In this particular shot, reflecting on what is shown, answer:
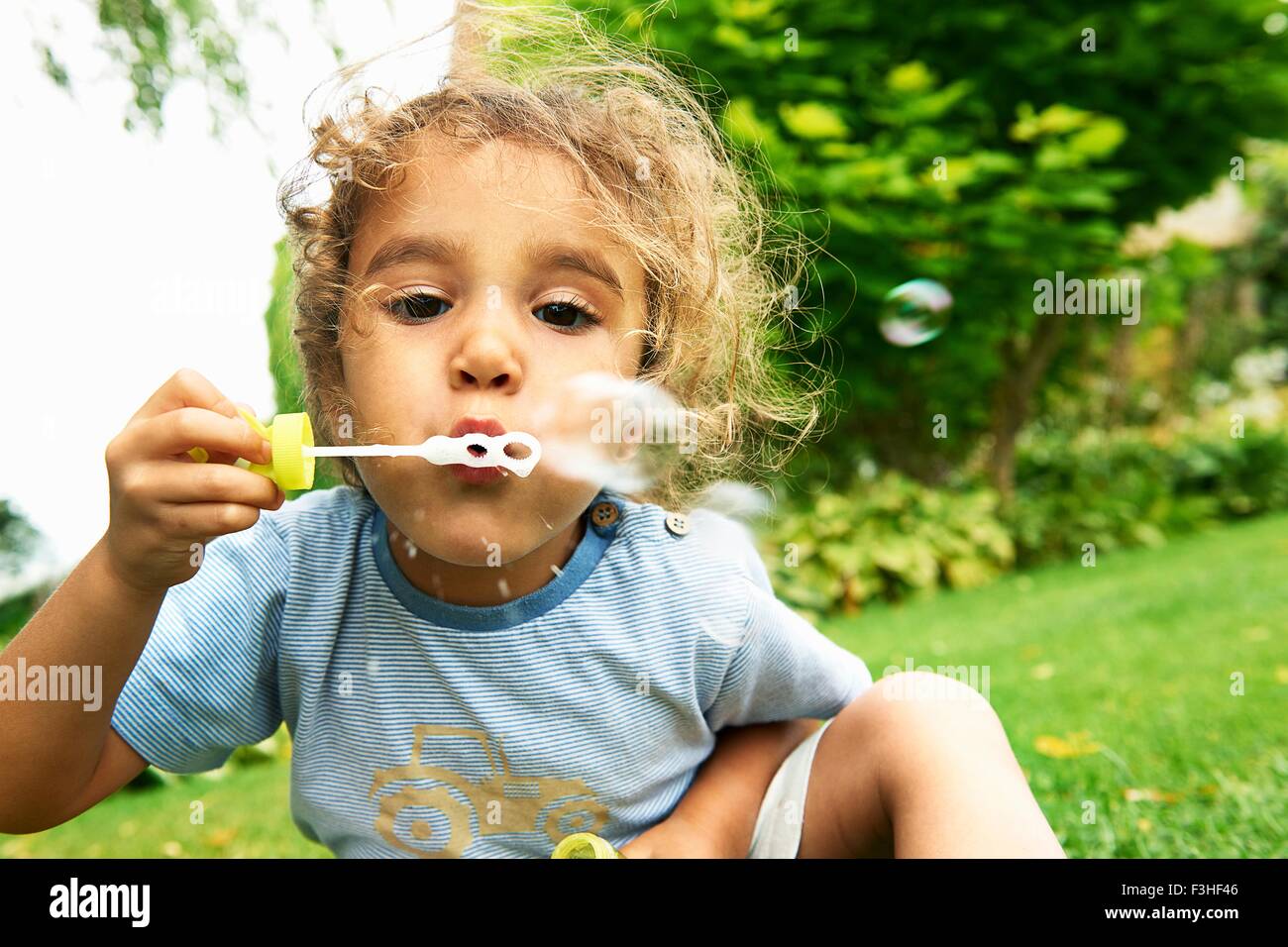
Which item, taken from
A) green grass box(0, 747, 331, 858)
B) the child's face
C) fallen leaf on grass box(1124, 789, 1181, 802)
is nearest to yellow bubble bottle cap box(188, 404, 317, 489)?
the child's face

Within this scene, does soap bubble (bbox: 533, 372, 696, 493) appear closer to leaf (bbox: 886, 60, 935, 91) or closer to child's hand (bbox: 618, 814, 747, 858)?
child's hand (bbox: 618, 814, 747, 858)

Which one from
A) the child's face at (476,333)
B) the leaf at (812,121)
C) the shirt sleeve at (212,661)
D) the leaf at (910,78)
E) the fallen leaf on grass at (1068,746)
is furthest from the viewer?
the leaf at (910,78)

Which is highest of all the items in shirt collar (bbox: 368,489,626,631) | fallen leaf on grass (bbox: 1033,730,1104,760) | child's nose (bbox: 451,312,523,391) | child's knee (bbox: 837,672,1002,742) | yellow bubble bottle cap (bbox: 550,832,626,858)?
child's nose (bbox: 451,312,523,391)

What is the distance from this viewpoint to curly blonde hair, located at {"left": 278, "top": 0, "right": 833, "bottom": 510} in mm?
1146

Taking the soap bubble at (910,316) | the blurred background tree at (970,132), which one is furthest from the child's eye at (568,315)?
the blurred background tree at (970,132)

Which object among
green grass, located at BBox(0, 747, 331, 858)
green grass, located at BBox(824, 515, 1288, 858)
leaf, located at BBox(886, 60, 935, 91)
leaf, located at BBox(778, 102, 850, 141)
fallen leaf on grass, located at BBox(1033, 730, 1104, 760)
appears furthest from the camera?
leaf, located at BBox(886, 60, 935, 91)

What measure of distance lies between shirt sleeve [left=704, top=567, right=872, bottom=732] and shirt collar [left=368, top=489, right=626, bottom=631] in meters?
0.18

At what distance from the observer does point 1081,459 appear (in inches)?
243

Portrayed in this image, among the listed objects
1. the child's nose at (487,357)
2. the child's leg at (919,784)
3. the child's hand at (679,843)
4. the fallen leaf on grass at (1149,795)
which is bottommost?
the fallen leaf on grass at (1149,795)

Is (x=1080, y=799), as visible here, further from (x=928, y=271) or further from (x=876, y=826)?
(x=928, y=271)

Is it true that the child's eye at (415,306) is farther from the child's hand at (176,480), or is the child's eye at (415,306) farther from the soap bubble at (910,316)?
the soap bubble at (910,316)

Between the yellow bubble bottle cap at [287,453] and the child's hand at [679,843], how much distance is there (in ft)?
1.78

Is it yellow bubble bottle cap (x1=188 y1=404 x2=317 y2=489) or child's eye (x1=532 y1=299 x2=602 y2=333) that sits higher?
child's eye (x1=532 y1=299 x2=602 y2=333)

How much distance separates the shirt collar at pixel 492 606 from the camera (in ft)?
3.70
